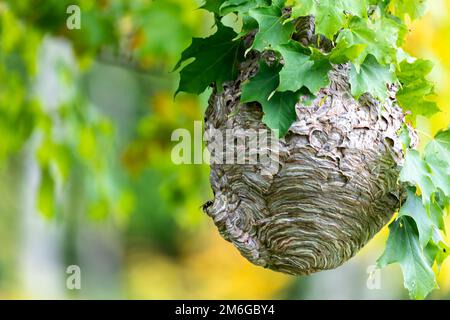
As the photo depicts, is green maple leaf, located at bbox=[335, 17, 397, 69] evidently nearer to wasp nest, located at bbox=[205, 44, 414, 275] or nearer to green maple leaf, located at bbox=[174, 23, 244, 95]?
wasp nest, located at bbox=[205, 44, 414, 275]

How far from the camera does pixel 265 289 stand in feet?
35.0

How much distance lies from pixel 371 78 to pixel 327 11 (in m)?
0.23

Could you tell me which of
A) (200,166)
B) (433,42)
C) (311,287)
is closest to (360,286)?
(311,287)

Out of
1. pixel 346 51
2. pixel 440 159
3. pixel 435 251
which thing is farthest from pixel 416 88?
pixel 435 251

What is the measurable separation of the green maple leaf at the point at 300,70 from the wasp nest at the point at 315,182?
7.5 inches

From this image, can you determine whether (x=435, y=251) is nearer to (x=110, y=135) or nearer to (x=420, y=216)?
(x=420, y=216)

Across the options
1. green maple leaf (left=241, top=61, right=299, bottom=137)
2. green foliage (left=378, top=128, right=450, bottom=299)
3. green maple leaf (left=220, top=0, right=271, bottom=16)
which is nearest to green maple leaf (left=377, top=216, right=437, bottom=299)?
green foliage (left=378, top=128, right=450, bottom=299)

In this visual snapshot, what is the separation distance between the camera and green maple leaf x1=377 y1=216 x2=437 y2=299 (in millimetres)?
2301

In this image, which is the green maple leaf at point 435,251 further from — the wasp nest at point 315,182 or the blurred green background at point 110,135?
the blurred green background at point 110,135

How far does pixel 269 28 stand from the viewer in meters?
2.22

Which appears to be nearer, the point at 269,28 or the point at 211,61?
the point at 269,28

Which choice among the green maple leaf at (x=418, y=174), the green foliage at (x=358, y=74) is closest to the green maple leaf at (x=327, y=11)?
the green foliage at (x=358, y=74)
